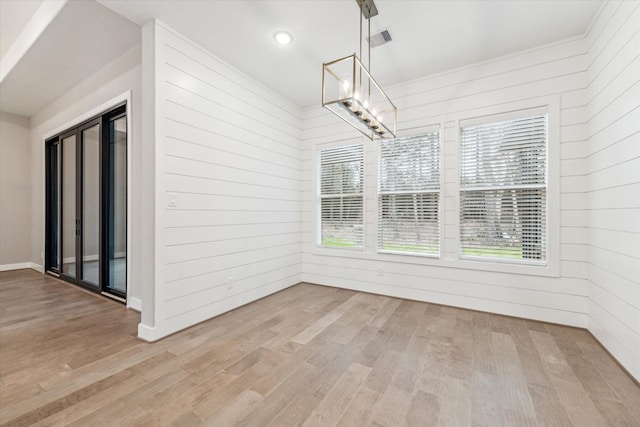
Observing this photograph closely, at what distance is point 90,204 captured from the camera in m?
4.31

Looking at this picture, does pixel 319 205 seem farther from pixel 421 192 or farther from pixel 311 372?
pixel 311 372

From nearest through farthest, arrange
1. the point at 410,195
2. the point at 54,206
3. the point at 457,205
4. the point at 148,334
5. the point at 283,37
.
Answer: the point at 148,334 → the point at 283,37 → the point at 457,205 → the point at 410,195 → the point at 54,206

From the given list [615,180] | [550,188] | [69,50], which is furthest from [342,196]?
[69,50]

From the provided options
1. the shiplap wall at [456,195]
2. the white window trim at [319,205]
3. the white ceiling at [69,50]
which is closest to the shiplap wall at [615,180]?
the shiplap wall at [456,195]

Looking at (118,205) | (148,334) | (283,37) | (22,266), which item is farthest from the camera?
(22,266)

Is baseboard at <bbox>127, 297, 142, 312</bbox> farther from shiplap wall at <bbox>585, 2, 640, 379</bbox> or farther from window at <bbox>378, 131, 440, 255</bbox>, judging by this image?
shiplap wall at <bbox>585, 2, 640, 379</bbox>

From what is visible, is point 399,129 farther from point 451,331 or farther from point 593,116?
point 451,331

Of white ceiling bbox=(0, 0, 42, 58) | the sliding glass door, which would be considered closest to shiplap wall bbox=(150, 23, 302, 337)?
the sliding glass door

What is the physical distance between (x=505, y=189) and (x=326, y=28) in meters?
2.71

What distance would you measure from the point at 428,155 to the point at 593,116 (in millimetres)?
1618

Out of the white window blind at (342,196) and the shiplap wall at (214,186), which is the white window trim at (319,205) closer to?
the white window blind at (342,196)

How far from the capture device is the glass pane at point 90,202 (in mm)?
4164

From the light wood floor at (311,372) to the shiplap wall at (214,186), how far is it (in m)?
0.47

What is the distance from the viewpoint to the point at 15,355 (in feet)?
7.59
